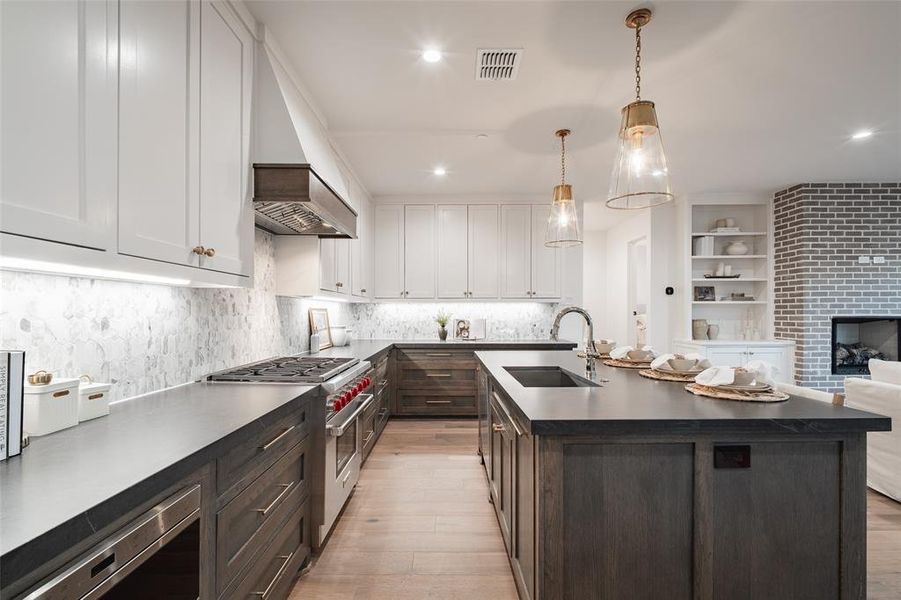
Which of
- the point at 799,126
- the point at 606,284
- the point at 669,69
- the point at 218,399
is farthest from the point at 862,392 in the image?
the point at 606,284

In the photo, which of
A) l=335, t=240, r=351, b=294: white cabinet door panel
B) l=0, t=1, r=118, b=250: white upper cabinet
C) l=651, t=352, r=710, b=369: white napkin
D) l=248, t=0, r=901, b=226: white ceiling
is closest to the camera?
l=0, t=1, r=118, b=250: white upper cabinet

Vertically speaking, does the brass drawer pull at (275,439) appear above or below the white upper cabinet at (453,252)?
below

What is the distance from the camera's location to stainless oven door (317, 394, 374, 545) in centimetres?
214

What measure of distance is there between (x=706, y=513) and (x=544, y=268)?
4.03m

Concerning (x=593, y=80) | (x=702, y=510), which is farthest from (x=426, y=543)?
(x=593, y=80)

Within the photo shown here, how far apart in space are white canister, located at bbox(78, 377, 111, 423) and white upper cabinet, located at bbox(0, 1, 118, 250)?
49cm

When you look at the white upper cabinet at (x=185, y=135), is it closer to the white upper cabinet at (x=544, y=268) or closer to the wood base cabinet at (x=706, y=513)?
the wood base cabinet at (x=706, y=513)

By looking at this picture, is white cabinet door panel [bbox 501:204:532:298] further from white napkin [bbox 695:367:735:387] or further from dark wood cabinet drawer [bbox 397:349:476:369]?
white napkin [bbox 695:367:735:387]

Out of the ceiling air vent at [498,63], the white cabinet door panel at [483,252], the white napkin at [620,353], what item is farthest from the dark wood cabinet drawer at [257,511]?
the white cabinet door panel at [483,252]

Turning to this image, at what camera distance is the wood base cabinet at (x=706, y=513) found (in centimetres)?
134

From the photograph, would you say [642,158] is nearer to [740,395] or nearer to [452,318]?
[740,395]

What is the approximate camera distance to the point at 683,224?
17.7ft

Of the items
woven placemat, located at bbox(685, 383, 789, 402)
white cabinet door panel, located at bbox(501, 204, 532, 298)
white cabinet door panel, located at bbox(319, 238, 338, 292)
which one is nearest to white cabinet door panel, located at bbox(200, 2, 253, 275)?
white cabinet door panel, located at bbox(319, 238, 338, 292)

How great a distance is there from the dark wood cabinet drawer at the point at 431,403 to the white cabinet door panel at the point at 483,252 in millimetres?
1283
